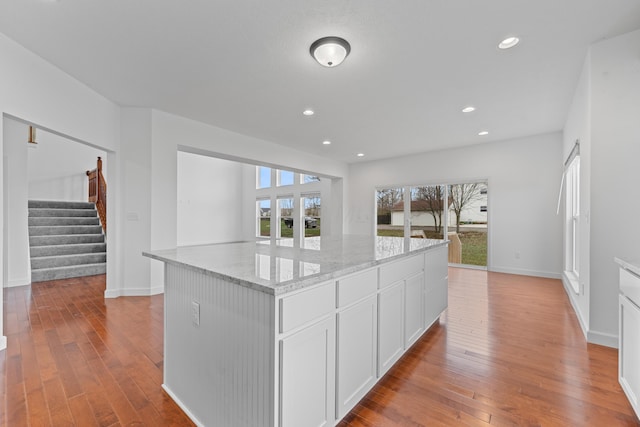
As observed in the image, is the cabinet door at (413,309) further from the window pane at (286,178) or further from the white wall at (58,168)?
the window pane at (286,178)

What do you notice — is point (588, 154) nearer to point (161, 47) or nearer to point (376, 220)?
point (161, 47)

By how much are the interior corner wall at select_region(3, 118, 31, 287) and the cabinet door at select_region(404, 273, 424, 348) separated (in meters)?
5.60

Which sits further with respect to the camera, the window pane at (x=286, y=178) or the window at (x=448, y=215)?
the window pane at (x=286, y=178)

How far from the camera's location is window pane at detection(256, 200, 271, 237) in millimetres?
9789

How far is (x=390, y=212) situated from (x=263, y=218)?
4694 millimetres

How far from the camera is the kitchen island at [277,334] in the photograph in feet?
3.67

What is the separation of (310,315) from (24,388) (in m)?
2.05

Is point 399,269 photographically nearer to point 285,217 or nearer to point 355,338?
point 355,338

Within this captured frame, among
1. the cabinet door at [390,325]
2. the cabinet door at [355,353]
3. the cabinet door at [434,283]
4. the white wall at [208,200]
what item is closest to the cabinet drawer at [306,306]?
the cabinet door at [355,353]

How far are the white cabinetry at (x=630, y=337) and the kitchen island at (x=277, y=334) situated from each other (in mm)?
1197

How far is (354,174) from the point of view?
7.80 meters

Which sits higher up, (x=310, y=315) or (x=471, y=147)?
(x=471, y=147)

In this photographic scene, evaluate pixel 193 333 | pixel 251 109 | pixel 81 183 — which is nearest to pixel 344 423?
pixel 193 333

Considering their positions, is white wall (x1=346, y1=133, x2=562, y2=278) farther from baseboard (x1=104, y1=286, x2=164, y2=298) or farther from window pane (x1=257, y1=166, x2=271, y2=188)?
baseboard (x1=104, y1=286, x2=164, y2=298)
